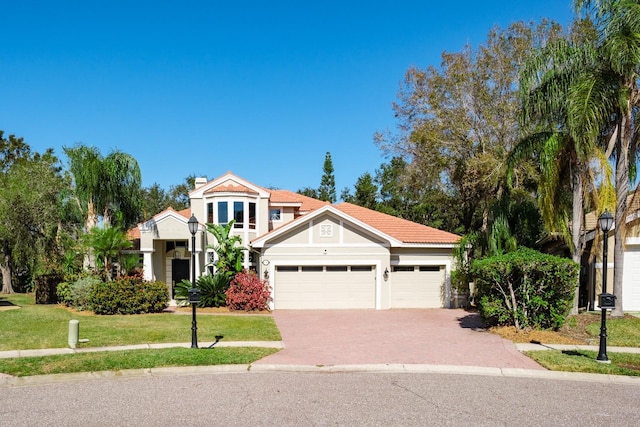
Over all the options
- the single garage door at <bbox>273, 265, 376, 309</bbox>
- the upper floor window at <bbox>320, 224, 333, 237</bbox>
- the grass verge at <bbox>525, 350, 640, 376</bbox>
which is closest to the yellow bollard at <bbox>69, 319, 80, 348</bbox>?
the single garage door at <bbox>273, 265, 376, 309</bbox>

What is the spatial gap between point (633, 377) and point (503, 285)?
4.81 metres

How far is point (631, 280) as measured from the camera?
1791 cm

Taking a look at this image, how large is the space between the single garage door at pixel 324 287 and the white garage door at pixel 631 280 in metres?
9.46

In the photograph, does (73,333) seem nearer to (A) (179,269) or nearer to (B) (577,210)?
(A) (179,269)

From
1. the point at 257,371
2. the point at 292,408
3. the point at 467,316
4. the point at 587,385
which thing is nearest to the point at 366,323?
the point at 467,316

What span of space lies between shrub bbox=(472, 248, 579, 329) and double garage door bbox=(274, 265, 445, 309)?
6735 millimetres

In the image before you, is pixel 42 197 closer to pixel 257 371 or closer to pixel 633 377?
pixel 257 371

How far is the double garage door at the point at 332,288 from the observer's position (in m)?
20.2

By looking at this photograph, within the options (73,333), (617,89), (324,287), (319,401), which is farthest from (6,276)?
(617,89)

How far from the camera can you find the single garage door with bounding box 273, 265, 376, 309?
66.4ft

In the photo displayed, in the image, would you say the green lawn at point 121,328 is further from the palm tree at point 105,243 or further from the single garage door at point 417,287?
the single garage door at point 417,287

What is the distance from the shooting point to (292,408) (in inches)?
296

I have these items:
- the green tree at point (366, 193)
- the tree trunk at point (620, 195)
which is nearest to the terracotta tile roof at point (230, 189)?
the tree trunk at point (620, 195)

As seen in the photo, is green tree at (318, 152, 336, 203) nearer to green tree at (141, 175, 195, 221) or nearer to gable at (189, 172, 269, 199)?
green tree at (141, 175, 195, 221)
